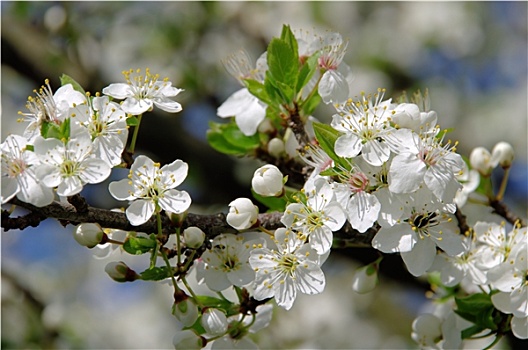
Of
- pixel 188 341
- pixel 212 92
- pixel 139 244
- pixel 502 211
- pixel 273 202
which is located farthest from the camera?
pixel 212 92

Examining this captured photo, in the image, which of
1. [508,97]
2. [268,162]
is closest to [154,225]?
[268,162]

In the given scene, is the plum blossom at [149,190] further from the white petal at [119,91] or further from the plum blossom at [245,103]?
the plum blossom at [245,103]

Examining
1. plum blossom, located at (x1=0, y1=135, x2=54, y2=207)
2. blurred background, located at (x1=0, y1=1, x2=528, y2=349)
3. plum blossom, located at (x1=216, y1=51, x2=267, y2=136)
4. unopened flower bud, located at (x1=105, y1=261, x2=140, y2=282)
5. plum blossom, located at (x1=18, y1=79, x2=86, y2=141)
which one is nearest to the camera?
plum blossom, located at (x1=0, y1=135, x2=54, y2=207)

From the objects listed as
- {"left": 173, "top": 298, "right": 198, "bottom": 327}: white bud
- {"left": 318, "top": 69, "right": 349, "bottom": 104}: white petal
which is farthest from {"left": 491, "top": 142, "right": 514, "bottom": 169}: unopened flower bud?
{"left": 173, "top": 298, "right": 198, "bottom": 327}: white bud

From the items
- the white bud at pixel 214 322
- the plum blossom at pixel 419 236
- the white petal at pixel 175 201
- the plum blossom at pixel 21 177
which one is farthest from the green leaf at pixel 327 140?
the plum blossom at pixel 21 177

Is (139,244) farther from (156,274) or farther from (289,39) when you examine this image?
(289,39)

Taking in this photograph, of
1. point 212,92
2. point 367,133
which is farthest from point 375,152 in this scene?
point 212,92

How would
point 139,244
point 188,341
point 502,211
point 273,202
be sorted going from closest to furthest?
point 139,244, point 188,341, point 273,202, point 502,211

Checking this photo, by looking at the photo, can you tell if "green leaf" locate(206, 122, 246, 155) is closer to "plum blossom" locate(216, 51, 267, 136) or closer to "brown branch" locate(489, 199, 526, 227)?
"plum blossom" locate(216, 51, 267, 136)
